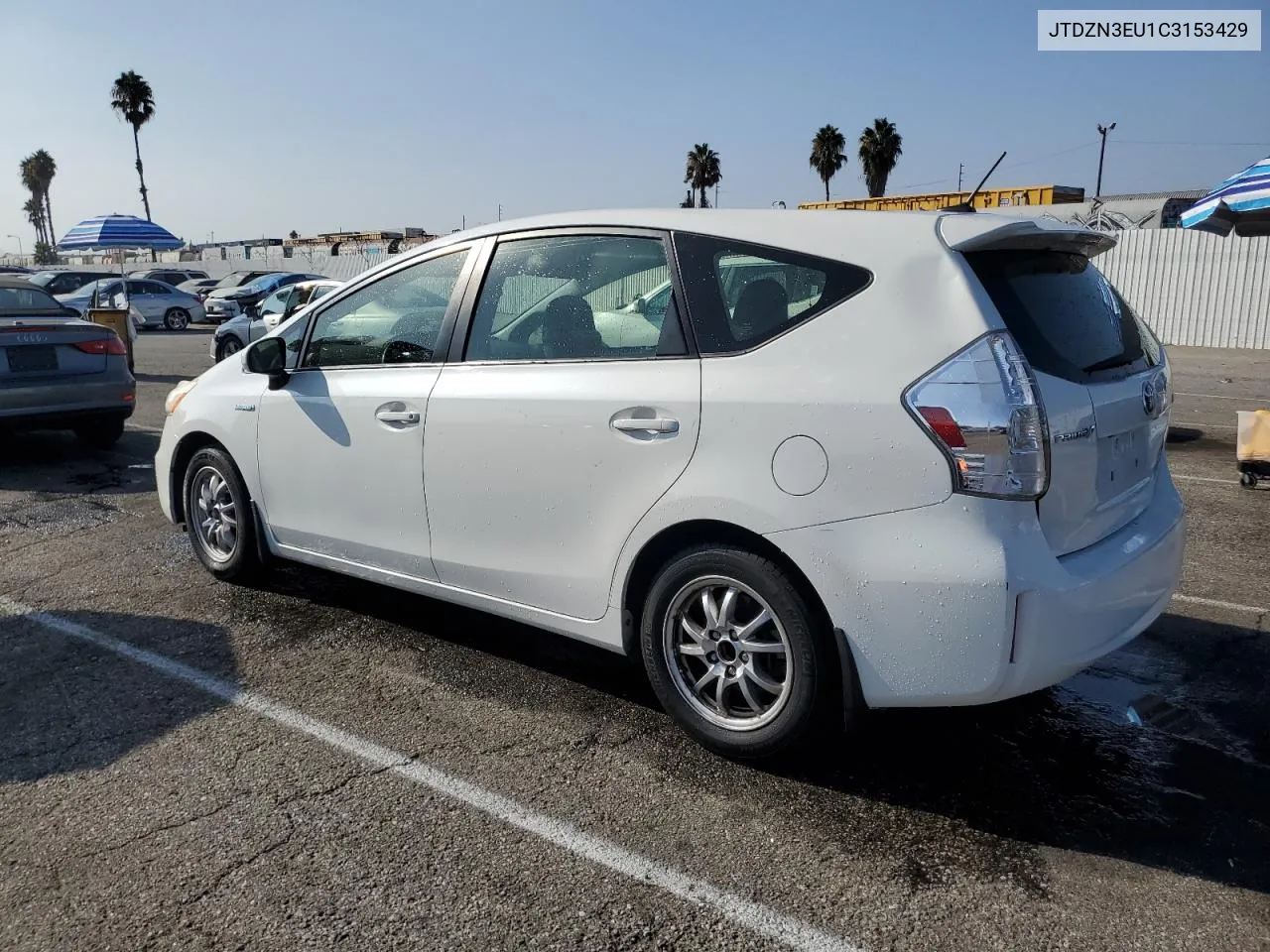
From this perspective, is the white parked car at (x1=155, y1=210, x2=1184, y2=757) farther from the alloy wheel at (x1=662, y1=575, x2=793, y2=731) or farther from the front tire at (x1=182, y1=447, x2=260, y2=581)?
the front tire at (x1=182, y1=447, x2=260, y2=581)

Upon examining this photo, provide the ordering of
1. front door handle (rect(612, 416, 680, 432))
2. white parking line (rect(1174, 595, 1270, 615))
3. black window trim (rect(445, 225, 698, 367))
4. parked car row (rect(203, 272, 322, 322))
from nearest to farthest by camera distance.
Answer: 1. front door handle (rect(612, 416, 680, 432))
2. black window trim (rect(445, 225, 698, 367))
3. white parking line (rect(1174, 595, 1270, 615))
4. parked car row (rect(203, 272, 322, 322))

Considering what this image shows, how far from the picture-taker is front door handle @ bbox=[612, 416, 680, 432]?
3.34 m

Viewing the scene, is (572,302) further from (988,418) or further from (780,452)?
(988,418)

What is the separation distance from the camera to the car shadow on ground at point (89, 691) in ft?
11.7

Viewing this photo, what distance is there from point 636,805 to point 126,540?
4.48m

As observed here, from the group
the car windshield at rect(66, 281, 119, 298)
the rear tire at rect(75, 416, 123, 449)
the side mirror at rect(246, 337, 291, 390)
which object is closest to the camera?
the side mirror at rect(246, 337, 291, 390)

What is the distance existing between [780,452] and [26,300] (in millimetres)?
8793

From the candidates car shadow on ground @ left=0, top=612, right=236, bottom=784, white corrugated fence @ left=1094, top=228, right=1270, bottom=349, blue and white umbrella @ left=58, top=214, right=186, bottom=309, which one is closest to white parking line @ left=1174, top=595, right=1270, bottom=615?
car shadow on ground @ left=0, top=612, right=236, bottom=784

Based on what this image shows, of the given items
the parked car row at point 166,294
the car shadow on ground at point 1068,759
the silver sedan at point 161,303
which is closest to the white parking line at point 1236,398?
the car shadow on ground at point 1068,759

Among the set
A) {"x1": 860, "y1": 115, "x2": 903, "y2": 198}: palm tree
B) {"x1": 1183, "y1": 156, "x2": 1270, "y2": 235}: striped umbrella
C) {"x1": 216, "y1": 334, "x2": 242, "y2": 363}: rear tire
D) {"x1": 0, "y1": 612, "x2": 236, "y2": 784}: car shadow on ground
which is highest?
{"x1": 860, "y1": 115, "x2": 903, "y2": 198}: palm tree

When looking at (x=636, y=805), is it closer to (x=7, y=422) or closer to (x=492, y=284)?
(x=492, y=284)

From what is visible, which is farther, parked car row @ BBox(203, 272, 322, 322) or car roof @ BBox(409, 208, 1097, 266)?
parked car row @ BBox(203, 272, 322, 322)

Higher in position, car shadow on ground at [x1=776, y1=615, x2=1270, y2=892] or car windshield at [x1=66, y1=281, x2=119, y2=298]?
car windshield at [x1=66, y1=281, x2=119, y2=298]

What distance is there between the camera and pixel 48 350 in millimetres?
8617
